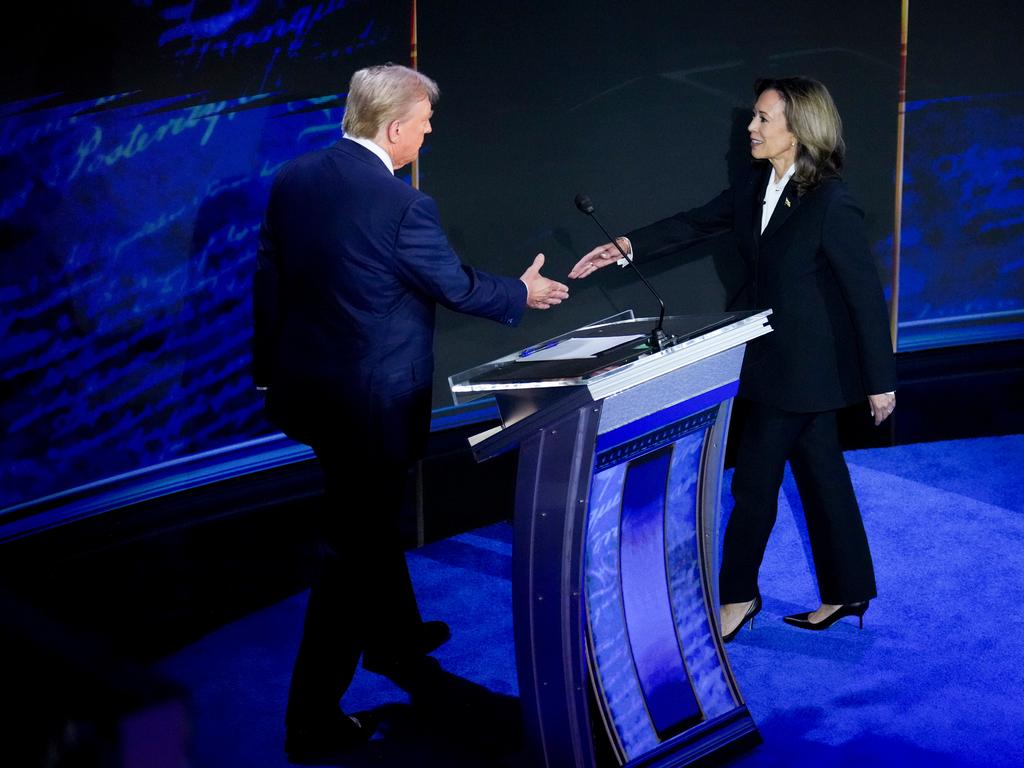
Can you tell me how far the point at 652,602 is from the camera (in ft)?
7.58

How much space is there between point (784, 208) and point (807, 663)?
1.16 metres

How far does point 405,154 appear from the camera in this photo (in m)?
2.60

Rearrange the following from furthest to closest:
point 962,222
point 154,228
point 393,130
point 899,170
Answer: point 962,222
point 899,170
point 154,228
point 393,130

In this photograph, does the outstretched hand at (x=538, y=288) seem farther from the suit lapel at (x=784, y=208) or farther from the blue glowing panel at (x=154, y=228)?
the blue glowing panel at (x=154, y=228)

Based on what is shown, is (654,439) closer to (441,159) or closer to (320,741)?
(320,741)

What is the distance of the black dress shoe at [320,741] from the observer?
2549mm

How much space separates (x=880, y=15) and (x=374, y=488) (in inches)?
119

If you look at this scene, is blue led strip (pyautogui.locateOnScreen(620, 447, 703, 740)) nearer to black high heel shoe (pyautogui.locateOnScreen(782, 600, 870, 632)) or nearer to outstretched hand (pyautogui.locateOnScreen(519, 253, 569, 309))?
outstretched hand (pyautogui.locateOnScreen(519, 253, 569, 309))

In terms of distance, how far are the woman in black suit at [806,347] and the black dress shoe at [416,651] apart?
78 cm

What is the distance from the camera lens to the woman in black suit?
→ 9.09ft


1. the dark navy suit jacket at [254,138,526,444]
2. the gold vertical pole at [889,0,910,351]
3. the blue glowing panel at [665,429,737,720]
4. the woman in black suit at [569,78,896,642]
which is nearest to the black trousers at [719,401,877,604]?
the woman in black suit at [569,78,896,642]

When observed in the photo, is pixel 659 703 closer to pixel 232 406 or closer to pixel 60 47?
pixel 232 406

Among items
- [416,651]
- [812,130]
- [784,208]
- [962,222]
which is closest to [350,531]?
[416,651]

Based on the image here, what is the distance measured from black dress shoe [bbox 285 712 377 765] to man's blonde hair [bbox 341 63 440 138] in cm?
134
